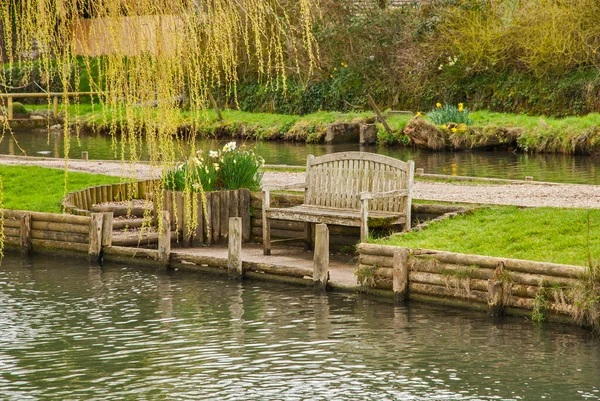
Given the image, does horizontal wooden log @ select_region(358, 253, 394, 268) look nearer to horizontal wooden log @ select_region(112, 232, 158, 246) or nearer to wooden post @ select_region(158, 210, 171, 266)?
wooden post @ select_region(158, 210, 171, 266)

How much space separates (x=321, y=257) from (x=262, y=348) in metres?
2.34

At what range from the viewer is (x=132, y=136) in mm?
6938

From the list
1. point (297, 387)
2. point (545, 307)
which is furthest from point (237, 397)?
point (545, 307)

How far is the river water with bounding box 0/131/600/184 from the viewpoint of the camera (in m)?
24.0

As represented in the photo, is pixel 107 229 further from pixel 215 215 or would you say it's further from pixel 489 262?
pixel 489 262

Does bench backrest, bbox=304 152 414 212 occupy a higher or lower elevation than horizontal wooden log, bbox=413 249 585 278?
higher

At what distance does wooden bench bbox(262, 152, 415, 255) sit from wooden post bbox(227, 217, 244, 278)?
944mm

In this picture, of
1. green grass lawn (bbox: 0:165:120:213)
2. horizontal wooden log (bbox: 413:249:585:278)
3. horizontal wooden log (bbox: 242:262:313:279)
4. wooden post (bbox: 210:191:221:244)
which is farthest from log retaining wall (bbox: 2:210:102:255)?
horizontal wooden log (bbox: 413:249:585:278)

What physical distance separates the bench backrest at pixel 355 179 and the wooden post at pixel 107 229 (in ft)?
9.00

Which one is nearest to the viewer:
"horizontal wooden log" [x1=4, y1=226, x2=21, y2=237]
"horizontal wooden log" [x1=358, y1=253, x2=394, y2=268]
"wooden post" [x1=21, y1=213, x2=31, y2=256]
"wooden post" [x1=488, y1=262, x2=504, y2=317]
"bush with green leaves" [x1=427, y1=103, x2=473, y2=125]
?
"wooden post" [x1=488, y1=262, x2=504, y2=317]

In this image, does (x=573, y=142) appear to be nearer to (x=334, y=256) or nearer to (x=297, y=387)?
(x=334, y=256)

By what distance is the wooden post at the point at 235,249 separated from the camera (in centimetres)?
1300

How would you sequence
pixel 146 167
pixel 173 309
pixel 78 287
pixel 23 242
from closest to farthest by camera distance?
pixel 173 309 → pixel 78 287 → pixel 23 242 → pixel 146 167

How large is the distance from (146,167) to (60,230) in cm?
649
